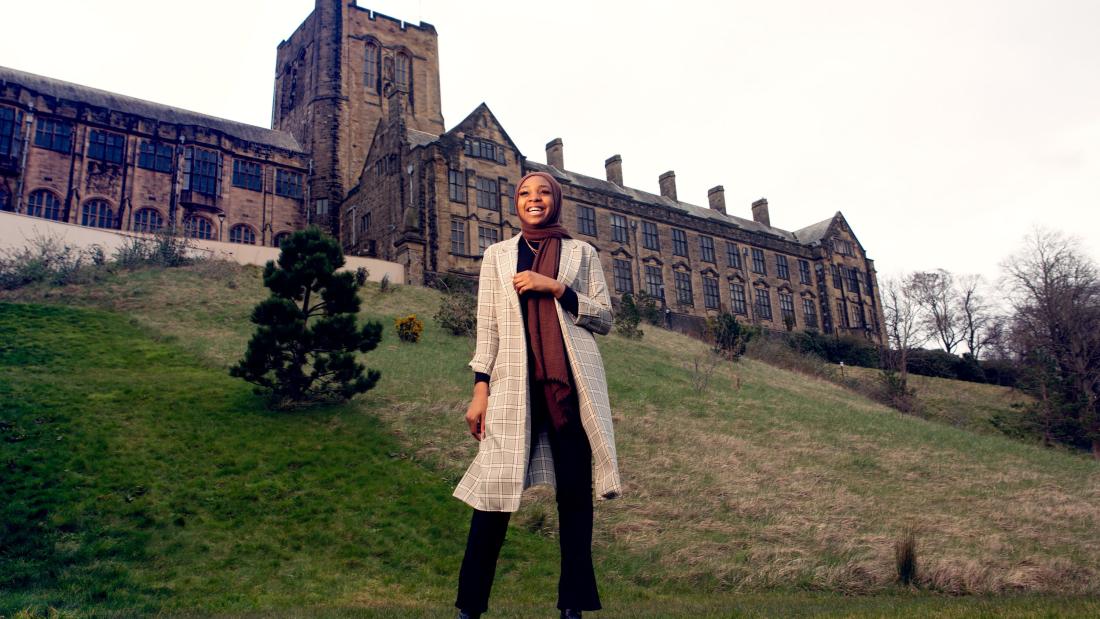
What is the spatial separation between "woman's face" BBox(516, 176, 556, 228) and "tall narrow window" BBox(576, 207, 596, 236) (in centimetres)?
3888

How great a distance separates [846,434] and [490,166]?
85.4ft

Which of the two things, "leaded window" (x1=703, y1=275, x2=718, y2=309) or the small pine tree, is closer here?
the small pine tree

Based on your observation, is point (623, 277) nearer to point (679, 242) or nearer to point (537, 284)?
point (679, 242)

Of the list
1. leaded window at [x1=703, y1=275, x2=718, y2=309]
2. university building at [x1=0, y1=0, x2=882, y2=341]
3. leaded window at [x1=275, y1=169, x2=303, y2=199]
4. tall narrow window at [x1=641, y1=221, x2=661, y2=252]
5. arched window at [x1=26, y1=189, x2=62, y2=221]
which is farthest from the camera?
leaded window at [x1=703, y1=275, x2=718, y2=309]

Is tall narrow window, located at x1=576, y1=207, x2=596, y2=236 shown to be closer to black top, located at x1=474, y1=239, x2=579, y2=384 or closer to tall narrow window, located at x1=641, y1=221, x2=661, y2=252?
tall narrow window, located at x1=641, y1=221, x2=661, y2=252

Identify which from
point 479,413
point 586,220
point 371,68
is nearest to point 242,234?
point 371,68

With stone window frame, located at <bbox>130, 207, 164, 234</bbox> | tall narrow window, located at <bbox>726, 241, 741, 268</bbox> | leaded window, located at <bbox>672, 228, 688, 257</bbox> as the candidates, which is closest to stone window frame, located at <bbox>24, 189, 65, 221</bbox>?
stone window frame, located at <bbox>130, 207, 164, 234</bbox>

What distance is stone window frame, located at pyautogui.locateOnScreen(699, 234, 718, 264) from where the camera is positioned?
4991 centimetres

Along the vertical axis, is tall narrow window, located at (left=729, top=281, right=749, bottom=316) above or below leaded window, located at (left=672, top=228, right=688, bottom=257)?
below

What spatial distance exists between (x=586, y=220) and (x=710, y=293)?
37.7 feet

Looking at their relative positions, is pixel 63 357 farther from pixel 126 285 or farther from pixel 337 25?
pixel 337 25

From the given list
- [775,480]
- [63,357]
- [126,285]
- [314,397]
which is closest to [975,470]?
[775,480]

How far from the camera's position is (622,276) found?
1769 inches

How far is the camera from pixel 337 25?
147 ft
